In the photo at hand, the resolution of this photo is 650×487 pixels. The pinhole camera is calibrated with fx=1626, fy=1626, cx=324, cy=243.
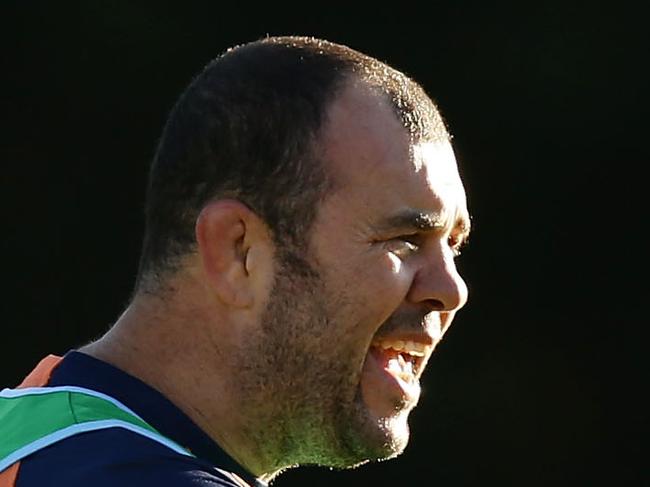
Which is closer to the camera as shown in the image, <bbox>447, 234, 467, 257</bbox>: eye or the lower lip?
the lower lip

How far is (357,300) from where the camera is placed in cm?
263

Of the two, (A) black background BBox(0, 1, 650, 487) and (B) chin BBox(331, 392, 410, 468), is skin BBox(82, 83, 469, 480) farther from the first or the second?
(A) black background BBox(0, 1, 650, 487)

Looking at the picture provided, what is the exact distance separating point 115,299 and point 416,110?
298 cm

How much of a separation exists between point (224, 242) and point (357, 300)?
9.3 inches

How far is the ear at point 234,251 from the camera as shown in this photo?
262cm

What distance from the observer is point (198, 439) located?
2.52 m

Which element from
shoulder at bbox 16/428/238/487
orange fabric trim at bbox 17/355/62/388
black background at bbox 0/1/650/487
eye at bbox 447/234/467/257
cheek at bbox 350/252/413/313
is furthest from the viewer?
black background at bbox 0/1/650/487

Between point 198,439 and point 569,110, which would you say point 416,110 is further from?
point 569,110

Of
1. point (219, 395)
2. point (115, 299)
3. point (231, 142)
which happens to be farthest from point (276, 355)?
point (115, 299)

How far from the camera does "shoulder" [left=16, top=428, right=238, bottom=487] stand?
222 cm

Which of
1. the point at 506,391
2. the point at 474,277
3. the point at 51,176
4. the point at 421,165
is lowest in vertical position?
the point at 506,391

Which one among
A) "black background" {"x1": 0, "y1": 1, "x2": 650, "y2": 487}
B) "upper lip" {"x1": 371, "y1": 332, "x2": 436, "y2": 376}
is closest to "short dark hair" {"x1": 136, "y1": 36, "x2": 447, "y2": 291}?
"upper lip" {"x1": 371, "y1": 332, "x2": 436, "y2": 376}

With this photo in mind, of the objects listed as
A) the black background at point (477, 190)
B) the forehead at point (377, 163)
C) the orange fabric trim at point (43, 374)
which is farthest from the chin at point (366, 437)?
the black background at point (477, 190)

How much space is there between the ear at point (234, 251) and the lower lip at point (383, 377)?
218 mm
